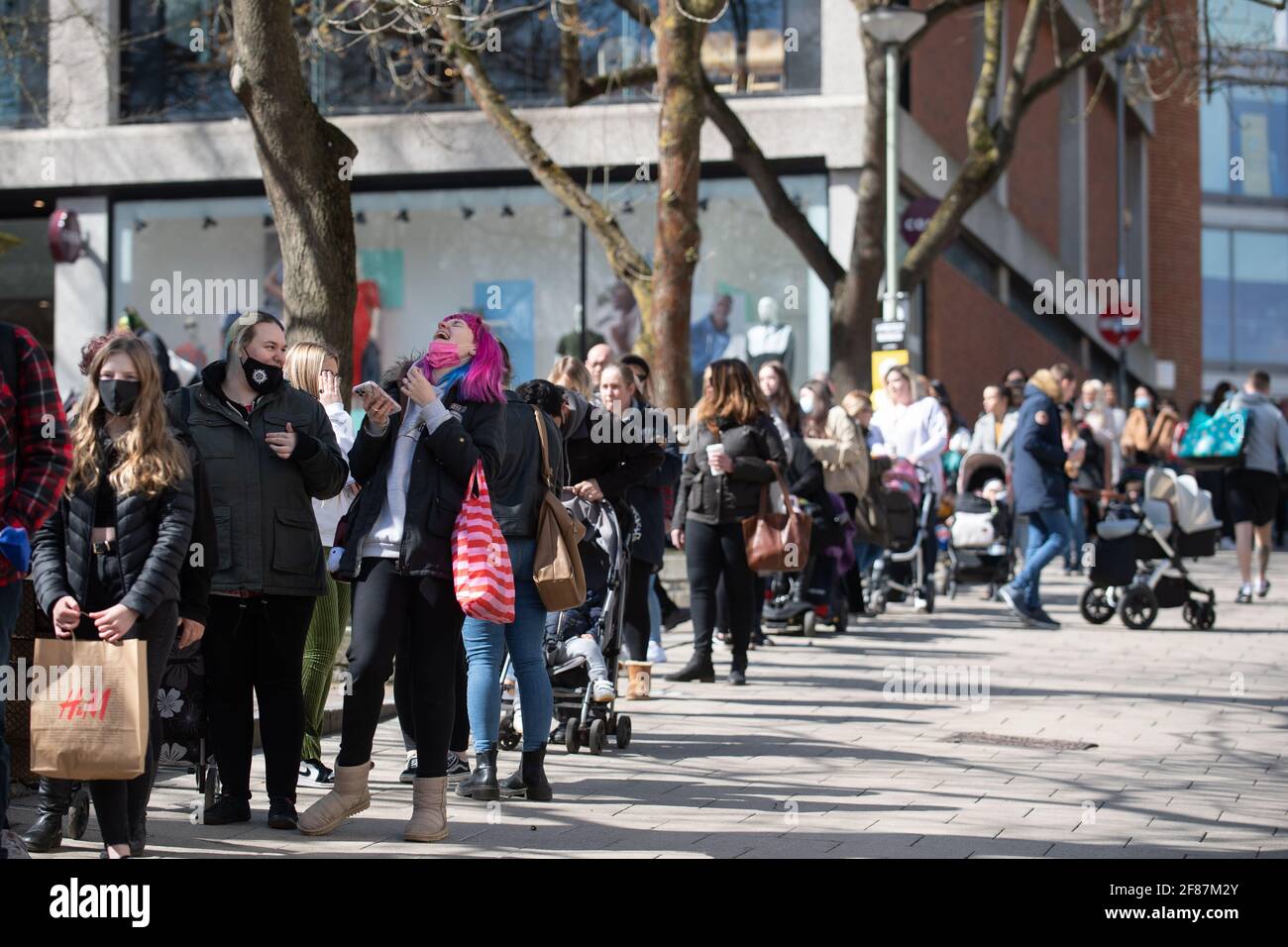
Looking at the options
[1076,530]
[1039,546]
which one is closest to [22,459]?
[1039,546]

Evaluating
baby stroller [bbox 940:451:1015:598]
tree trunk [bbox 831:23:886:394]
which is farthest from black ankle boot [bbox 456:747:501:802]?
tree trunk [bbox 831:23:886:394]

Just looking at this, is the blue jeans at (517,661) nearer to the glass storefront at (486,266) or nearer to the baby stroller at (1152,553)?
the baby stroller at (1152,553)

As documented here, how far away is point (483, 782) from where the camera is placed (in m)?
7.94

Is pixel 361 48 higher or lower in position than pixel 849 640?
higher

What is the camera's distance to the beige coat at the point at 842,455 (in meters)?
15.3

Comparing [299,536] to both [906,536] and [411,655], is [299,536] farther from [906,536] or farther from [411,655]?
[906,536]

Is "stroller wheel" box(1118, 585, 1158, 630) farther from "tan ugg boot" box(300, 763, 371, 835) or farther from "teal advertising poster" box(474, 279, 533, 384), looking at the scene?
"teal advertising poster" box(474, 279, 533, 384)

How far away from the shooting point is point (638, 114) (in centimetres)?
2411

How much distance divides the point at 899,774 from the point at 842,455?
6.62 meters

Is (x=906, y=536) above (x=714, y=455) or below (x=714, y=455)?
below

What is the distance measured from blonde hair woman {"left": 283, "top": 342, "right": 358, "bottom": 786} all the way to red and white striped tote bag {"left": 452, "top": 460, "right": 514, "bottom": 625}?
1318 millimetres

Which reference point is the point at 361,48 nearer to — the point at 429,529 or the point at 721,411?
the point at 721,411

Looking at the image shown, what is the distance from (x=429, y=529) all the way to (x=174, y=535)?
0.96 m

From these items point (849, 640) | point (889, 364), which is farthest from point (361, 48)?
point (849, 640)
